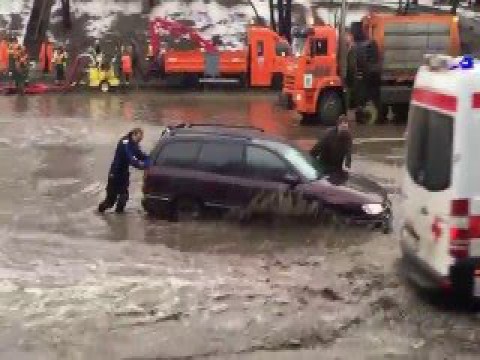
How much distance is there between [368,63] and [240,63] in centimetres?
971

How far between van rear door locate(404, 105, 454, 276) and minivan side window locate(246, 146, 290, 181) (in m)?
3.45

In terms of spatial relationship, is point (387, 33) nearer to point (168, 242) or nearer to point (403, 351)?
point (168, 242)

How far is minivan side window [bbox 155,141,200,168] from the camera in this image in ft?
41.6

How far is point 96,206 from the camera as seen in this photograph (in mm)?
14398

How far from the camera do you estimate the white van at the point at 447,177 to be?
753 cm

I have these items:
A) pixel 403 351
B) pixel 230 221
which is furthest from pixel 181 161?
pixel 403 351

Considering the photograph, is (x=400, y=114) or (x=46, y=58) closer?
(x=400, y=114)

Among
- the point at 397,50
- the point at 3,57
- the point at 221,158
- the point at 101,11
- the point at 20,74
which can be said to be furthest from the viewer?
the point at 101,11

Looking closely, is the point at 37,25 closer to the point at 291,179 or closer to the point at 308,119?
the point at 308,119

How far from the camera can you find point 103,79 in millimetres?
33062

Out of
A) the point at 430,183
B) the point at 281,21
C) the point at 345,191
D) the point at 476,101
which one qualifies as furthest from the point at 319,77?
the point at 476,101

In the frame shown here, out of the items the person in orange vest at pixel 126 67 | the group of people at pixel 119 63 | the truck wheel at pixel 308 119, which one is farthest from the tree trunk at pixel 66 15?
the truck wheel at pixel 308 119

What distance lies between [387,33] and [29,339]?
63.0 feet

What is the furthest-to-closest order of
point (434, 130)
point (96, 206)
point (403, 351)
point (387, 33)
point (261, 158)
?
point (387, 33), point (96, 206), point (261, 158), point (434, 130), point (403, 351)
